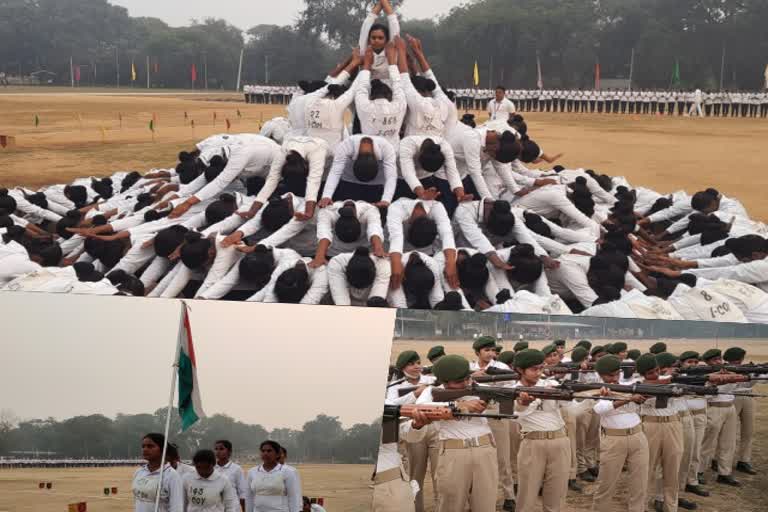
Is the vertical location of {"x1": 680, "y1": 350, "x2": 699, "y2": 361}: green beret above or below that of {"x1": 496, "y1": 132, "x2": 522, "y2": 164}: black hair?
below

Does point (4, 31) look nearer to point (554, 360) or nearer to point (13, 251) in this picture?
point (13, 251)

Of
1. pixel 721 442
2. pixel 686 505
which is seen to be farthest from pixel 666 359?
pixel 686 505

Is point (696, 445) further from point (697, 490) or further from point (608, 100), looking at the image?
point (608, 100)

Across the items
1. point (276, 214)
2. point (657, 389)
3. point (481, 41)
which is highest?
point (481, 41)

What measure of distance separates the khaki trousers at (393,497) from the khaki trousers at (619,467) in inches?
37.0

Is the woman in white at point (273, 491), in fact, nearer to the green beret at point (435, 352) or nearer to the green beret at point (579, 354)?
the green beret at point (435, 352)

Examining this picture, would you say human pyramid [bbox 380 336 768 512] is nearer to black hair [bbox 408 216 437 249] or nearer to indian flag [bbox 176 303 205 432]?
indian flag [bbox 176 303 205 432]

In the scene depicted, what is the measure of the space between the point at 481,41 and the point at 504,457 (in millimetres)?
4430

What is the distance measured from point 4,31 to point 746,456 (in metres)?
7.17

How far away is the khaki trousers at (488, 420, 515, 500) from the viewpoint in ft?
17.0

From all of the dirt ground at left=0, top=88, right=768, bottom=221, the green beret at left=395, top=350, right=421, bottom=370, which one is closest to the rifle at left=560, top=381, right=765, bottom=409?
the green beret at left=395, top=350, right=421, bottom=370

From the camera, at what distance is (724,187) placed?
888cm

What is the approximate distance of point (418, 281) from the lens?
727cm

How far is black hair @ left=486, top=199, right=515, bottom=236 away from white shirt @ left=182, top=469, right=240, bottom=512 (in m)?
3.16
